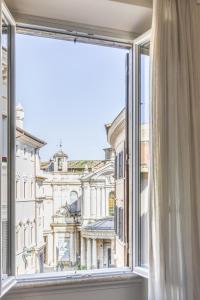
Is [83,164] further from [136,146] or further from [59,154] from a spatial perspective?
[136,146]

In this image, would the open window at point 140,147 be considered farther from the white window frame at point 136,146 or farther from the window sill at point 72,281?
the window sill at point 72,281

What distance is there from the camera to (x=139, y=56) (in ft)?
9.25

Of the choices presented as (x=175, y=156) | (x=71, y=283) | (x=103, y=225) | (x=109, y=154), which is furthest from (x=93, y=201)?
(x=175, y=156)

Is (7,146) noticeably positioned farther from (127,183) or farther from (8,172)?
(127,183)

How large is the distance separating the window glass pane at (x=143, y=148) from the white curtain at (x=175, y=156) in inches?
11.5

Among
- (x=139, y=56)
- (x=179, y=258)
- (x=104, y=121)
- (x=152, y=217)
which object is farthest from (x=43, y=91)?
(x=179, y=258)

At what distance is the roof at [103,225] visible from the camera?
9.19ft

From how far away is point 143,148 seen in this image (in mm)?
2762

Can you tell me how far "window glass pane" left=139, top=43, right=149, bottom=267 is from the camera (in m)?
2.72

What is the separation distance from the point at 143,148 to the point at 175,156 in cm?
36

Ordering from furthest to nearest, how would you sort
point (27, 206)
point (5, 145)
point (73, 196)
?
point (73, 196), point (27, 206), point (5, 145)

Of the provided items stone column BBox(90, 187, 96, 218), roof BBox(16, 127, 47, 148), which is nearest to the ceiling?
roof BBox(16, 127, 47, 148)

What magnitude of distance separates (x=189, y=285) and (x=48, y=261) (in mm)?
976

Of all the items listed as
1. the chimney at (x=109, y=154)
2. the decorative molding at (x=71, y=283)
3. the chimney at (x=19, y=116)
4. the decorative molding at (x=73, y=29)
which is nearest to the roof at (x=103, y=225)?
the decorative molding at (x=71, y=283)
